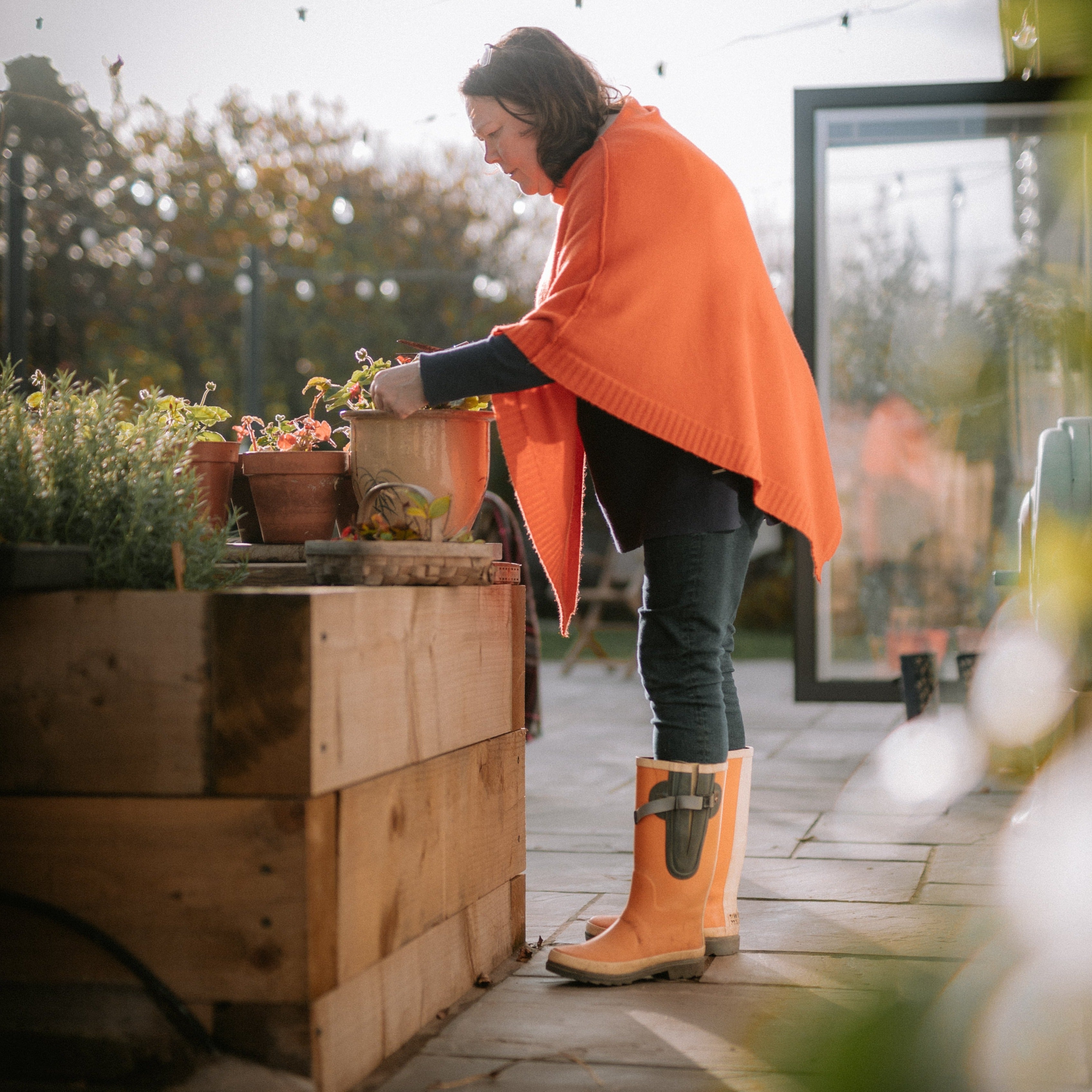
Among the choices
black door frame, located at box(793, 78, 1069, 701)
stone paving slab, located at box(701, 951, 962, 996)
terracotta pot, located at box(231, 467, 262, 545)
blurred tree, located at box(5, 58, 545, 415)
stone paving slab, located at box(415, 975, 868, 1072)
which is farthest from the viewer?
blurred tree, located at box(5, 58, 545, 415)

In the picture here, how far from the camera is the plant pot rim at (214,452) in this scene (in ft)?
6.33

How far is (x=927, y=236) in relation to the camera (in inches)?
229

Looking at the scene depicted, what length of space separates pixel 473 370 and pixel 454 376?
0.09 feet

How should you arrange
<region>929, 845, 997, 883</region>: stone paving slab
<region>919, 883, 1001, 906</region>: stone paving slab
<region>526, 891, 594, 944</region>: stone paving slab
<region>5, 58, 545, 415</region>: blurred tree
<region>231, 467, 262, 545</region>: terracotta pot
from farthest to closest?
<region>5, 58, 545, 415</region>: blurred tree
<region>929, 845, 997, 883</region>: stone paving slab
<region>919, 883, 1001, 906</region>: stone paving slab
<region>526, 891, 594, 944</region>: stone paving slab
<region>231, 467, 262, 545</region>: terracotta pot

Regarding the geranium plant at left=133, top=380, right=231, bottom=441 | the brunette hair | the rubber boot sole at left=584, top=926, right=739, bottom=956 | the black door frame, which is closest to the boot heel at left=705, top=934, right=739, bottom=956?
the rubber boot sole at left=584, top=926, right=739, bottom=956

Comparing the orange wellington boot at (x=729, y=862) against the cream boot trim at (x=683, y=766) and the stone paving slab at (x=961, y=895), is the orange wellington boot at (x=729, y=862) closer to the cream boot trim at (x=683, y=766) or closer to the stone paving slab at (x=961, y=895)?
the cream boot trim at (x=683, y=766)

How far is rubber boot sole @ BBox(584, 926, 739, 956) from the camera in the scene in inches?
81.3

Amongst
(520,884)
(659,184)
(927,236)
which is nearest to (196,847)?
(520,884)

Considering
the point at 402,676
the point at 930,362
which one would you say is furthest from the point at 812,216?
the point at 402,676

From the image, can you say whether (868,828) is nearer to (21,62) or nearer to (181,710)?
(181,710)

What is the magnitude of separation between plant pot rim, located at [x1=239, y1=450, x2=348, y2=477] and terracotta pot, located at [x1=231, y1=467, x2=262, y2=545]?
0.29 ft

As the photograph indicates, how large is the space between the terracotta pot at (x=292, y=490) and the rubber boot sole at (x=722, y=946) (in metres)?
0.83

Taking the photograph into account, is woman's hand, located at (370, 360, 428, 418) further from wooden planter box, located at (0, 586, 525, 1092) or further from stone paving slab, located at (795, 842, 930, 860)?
stone paving slab, located at (795, 842, 930, 860)

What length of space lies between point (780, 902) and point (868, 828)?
888 mm
